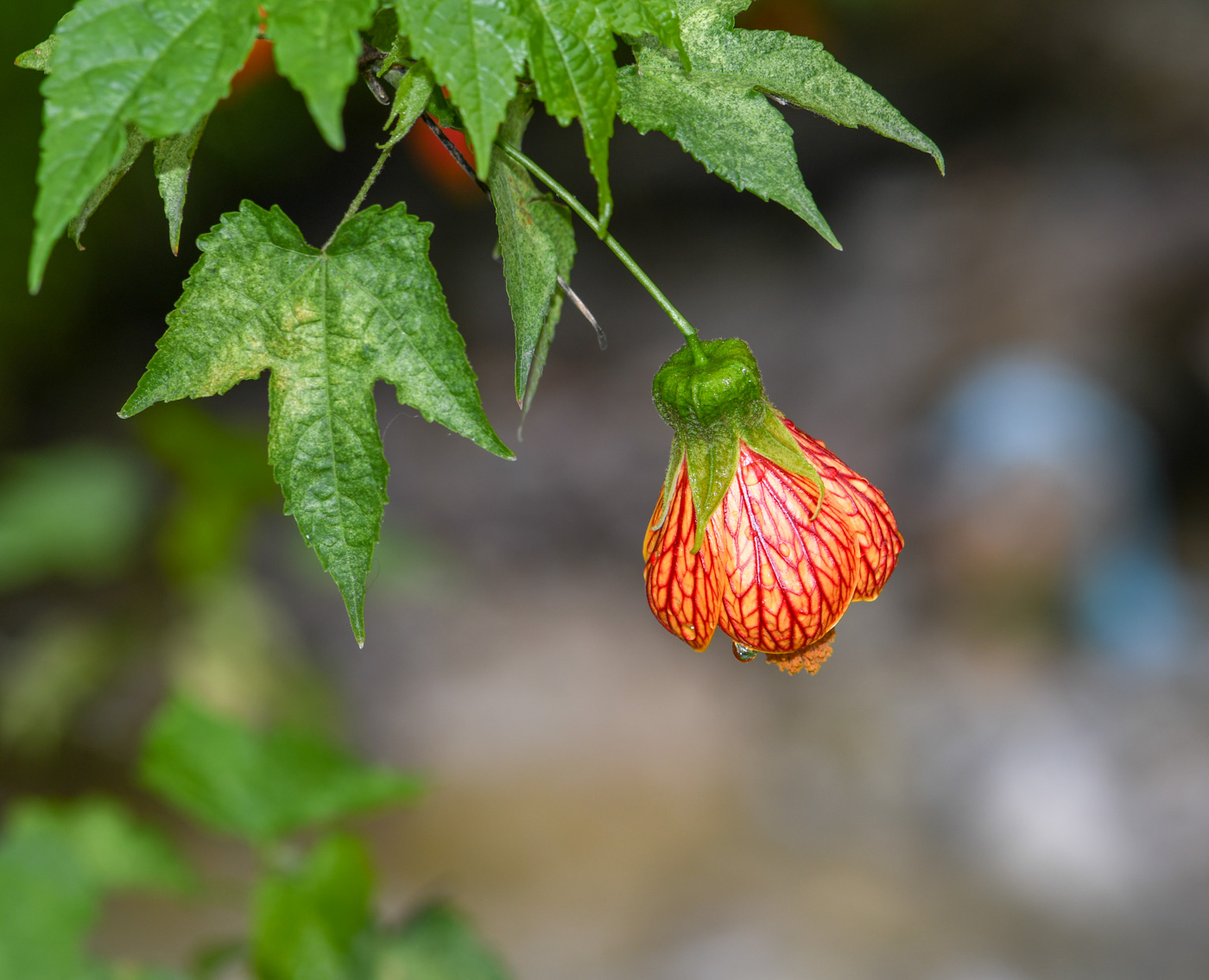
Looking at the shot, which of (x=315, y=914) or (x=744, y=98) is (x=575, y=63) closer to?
(x=744, y=98)

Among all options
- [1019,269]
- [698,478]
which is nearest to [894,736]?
[1019,269]

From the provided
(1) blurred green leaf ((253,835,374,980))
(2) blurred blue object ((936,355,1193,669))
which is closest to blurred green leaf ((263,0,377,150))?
(1) blurred green leaf ((253,835,374,980))

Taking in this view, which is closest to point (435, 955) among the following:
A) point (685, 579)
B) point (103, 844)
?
point (103, 844)

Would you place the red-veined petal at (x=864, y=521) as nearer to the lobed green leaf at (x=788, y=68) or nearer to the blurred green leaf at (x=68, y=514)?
the lobed green leaf at (x=788, y=68)

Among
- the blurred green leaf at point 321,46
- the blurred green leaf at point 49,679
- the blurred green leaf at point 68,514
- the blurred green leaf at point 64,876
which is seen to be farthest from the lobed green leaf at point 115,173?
the blurred green leaf at point 49,679

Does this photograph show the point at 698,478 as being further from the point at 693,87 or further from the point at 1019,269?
the point at 1019,269
